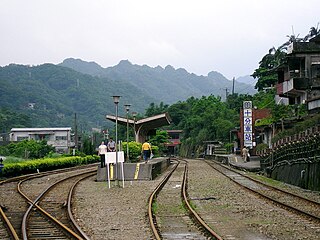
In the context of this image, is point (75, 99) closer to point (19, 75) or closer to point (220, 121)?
point (19, 75)

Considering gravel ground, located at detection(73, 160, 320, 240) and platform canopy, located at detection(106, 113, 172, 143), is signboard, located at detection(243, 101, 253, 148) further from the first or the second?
gravel ground, located at detection(73, 160, 320, 240)

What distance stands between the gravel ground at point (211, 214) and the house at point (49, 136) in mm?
73138

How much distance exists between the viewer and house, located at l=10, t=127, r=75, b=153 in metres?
90.3

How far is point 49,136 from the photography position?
94.4 m

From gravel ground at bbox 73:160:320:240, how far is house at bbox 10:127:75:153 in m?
73.1

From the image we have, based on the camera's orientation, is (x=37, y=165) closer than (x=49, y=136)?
Yes

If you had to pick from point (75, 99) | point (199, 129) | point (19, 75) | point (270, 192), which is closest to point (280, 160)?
point (270, 192)

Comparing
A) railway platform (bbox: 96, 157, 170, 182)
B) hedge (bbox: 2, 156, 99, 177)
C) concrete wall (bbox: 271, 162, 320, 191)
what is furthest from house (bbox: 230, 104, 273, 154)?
railway platform (bbox: 96, 157, 170, 182)

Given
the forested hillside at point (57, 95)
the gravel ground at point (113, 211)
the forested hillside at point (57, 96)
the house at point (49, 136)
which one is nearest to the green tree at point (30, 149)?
the house at point (49, 136)

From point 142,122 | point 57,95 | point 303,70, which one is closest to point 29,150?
point 142,122

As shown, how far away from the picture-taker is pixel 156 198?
16484 millimetres

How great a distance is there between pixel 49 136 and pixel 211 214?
8400 cm

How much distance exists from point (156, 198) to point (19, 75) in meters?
132

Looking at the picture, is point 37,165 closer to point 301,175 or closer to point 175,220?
point 301,175
